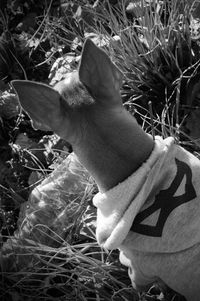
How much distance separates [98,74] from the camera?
1.24m

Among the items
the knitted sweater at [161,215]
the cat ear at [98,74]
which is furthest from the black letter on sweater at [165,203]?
the cat ear at [98,74]

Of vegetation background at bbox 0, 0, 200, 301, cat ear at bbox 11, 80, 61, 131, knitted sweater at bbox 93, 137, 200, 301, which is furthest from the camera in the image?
vegetation background at bbox 0, 0, 200, 301

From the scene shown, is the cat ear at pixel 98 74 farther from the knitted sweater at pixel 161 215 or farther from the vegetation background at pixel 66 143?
the vegetation background at pixel 66 143

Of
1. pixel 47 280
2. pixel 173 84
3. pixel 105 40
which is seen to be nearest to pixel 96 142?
pixel 47 280

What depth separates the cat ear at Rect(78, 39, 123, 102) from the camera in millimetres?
1199

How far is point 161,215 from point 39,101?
0.41m

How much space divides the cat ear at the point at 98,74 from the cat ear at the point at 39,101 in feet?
0.29

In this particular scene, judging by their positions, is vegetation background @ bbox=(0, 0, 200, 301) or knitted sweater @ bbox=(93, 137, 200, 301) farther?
vegetation background @ bbox=(0, 0, 200, 301)

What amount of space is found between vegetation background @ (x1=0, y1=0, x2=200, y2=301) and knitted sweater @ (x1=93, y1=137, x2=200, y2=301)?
29 centimetres

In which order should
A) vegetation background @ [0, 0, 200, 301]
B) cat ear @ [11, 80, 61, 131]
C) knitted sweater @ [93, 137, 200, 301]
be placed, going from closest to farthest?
1. cat ear @ [11, 80, 61, 131]
2. knitted sweater @ [93, 137, 200, 301]
3. vegetation background @ [0, 0, 200, 301]

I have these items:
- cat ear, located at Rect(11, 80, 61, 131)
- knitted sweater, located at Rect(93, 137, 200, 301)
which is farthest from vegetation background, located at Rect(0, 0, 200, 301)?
cat ear, located at Rect(11, 80, 61, 131)

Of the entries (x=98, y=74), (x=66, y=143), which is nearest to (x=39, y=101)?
(x=98, y=74)

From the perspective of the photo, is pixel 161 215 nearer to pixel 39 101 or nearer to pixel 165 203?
pixel 165 203

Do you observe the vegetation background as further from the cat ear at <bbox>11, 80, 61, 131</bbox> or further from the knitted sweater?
the cat ear at <bbox>11, 80, 61, 131</bbox>
